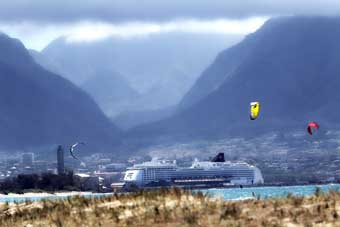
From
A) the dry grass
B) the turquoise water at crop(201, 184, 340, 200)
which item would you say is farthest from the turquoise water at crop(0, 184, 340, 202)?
the dry grass

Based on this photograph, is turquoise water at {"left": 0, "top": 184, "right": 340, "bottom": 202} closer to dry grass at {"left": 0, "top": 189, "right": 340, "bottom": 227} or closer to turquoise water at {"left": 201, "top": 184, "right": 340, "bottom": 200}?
turquoise water at {"left": 201, "top": 184, "right": 340, "bottom": 200}

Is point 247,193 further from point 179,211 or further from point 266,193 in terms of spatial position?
point 179,211

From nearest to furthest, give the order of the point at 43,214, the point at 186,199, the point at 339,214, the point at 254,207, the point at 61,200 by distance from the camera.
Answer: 1. the point at 339,214
2. the point at 254,207
3. the point at 186,199
4. the point at 43,214
5. the point at 61,200

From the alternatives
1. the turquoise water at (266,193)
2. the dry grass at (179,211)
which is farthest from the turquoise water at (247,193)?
the dry grass at (179,211)

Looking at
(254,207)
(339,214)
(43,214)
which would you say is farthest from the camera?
(43,214)

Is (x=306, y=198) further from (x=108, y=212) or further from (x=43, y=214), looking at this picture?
(x=43, y=214)

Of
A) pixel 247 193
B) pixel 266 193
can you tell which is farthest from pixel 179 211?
pixel 247 193

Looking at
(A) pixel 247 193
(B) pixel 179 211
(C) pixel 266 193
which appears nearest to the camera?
(B) pixel 179 211

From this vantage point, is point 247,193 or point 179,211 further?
point 247,193

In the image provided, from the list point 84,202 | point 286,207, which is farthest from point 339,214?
point 84,202
